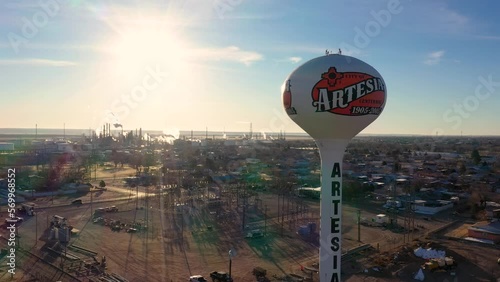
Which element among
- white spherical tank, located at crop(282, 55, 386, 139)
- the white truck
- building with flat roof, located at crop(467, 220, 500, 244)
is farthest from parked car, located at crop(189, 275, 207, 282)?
the white truck

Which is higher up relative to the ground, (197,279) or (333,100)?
(333,100)

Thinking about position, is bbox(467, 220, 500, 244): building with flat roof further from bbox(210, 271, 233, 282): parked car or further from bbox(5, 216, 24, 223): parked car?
bbox(5, 216, 24, 223): parked car

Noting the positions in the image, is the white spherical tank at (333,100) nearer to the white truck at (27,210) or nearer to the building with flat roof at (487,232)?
the building with flat roof at (487,232)

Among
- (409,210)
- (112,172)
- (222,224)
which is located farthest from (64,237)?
(112,172)

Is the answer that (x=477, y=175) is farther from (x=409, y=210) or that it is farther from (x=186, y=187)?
(x=186, y=187)

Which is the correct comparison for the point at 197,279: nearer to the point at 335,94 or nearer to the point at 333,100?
the point at 333,100

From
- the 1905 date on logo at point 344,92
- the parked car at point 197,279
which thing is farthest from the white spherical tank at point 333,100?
the parked car at point 197,279

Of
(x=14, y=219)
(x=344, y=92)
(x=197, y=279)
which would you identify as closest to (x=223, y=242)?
(x=197, y=279)

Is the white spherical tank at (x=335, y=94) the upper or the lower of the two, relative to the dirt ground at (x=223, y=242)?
upper
